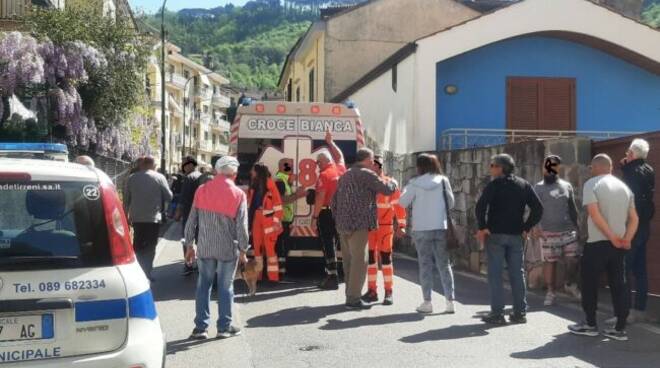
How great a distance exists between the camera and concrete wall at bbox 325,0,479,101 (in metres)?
28.2

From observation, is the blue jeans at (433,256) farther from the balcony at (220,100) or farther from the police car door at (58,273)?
the balcony at (220,100)

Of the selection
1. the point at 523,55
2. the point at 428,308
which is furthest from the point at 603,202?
the point at 523,55

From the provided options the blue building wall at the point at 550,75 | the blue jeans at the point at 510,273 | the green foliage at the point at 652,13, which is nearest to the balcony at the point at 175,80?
the green foliage at the point at 652,13

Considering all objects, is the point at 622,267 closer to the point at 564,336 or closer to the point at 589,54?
the point at 564,336

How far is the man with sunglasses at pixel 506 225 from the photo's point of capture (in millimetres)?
8070

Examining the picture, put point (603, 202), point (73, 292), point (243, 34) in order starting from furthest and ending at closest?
1. point (243, 34)
2. point (603, 202)
3. point (73, 292)

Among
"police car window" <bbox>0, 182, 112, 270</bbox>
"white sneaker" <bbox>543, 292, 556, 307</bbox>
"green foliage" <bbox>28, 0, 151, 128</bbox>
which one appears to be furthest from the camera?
"green foliage" <bbox>28, 0, 151, 128</bbox>

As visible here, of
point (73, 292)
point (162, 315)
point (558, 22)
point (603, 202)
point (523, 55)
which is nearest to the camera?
point (73, 292)

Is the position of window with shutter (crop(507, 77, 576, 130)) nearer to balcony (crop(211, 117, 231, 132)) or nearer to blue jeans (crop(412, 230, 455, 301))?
blue jeans (crop(412, 230, 455, 301))

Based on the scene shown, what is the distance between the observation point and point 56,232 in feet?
14.1

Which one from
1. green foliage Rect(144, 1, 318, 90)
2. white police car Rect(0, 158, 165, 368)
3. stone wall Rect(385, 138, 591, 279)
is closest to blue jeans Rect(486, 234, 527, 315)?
stone wall Rect(385, 138, 591, 279)

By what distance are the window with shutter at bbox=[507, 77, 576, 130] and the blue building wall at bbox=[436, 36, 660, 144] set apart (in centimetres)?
16

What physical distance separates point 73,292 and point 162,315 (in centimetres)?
468

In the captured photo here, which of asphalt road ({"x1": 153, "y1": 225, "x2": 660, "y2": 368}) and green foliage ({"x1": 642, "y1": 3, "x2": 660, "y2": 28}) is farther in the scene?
green foliage ({"x1": 642, "y1": 3, "x2": 660, "y2": 28})
